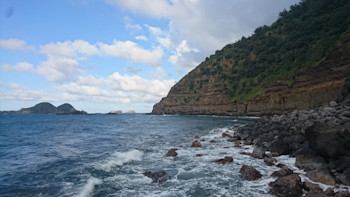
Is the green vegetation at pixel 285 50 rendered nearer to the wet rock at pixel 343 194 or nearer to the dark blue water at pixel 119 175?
the dark blue water at pixel 119 175

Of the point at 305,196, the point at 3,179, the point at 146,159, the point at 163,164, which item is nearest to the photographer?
the point at 305,196

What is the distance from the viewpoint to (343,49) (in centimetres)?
3872

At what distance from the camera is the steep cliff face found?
38.4 m

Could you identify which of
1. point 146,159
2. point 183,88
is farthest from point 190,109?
point 146,159

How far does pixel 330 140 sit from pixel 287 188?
4206mm

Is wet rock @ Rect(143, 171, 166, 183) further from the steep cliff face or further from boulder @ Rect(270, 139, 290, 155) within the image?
the steep cliff face

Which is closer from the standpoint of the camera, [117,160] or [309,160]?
[309,160]

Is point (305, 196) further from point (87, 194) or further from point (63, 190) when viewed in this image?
point (63, 190)

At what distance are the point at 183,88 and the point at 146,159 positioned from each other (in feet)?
324

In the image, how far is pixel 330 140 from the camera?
10.5 m

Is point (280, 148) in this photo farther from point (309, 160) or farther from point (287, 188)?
point (287, 188)

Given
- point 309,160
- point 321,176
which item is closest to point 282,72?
point 309,160

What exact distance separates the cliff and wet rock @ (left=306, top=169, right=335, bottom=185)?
29.6 meters

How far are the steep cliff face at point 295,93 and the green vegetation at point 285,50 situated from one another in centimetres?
262
